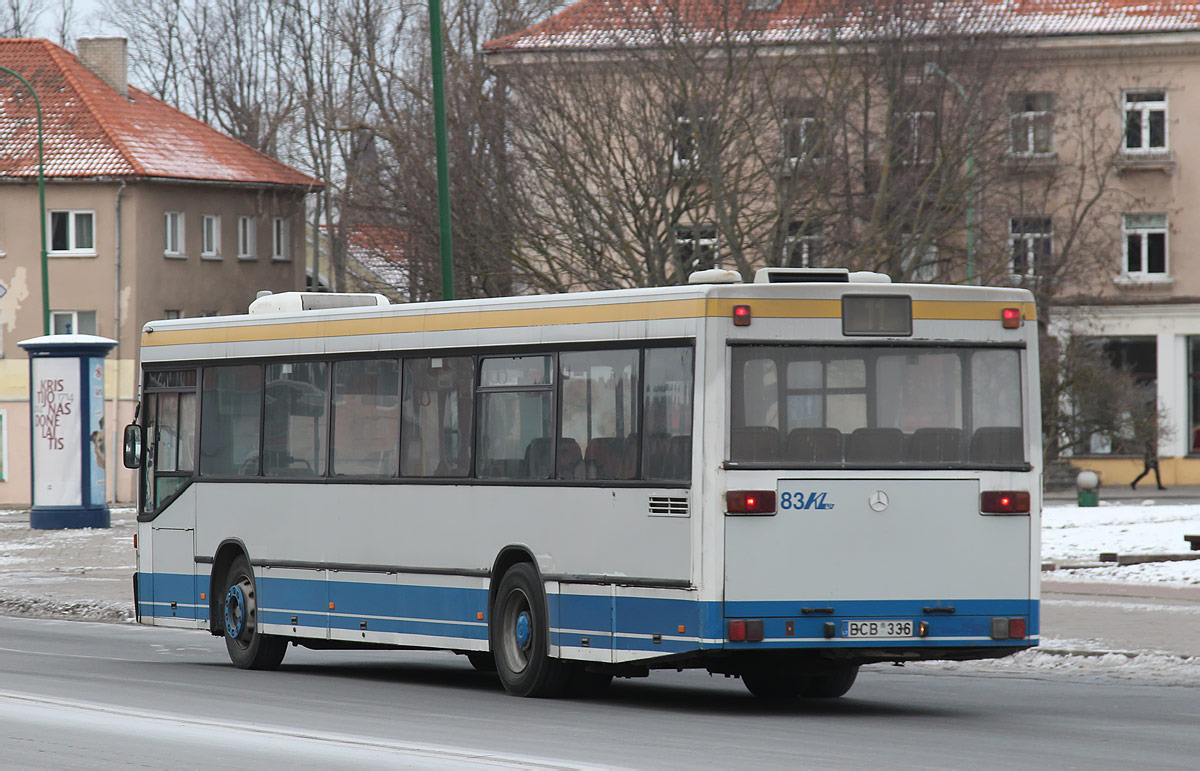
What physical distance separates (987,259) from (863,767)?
25.4 m

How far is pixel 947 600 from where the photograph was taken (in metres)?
12.7

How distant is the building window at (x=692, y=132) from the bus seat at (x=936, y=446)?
67.4ft

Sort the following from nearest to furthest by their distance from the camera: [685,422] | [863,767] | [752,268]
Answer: [863,767]
[685,422]
[752,268]

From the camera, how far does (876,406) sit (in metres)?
12.7

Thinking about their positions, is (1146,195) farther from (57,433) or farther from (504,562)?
(504,562)

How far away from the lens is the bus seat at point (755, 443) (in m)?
12.4

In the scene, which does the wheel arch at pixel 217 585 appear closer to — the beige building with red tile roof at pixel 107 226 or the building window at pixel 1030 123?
the building window at pixel 1030 123

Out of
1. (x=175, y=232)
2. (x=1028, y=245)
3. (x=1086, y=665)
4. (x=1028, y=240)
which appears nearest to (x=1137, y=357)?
(x=1028, y=240)

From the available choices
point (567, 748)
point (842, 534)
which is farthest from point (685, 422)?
point (567, 748)

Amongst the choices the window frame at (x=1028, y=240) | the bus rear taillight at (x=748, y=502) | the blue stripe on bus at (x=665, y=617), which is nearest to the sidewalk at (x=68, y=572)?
the blue stripe on bus at (x=665, y=617)

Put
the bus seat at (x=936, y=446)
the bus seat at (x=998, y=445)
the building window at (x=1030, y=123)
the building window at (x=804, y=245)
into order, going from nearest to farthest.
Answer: the bus seat at (x=936, y=446) → the bus seat at (x=998, y=445) → the building window at (x=804, y=245) → the building window at (x=1030, y=123)

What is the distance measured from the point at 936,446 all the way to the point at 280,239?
163ft

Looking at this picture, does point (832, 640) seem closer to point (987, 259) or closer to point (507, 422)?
point (507, 422)

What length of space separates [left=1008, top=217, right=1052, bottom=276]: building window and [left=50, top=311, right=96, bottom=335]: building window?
26516 mm
